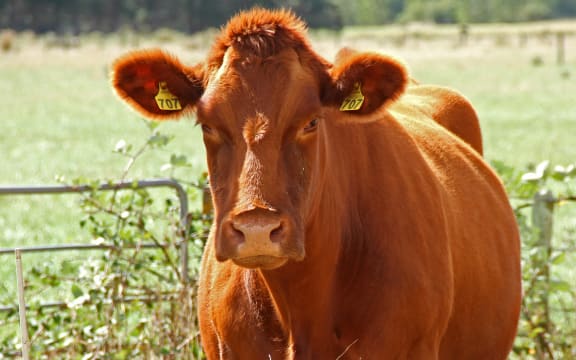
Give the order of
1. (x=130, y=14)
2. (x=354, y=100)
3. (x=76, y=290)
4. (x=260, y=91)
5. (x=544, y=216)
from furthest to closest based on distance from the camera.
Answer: (x=130, y=14) → (x=544, y=216) → (x=76, y=290) → (x=354, y=100) → (x=260, y=91)

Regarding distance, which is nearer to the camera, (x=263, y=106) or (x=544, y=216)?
(x=263, y=106)

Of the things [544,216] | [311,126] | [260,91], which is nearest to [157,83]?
[260,91]

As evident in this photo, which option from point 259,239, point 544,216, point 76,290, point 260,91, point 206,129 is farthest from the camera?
point 544,216

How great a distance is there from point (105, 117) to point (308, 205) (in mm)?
29874

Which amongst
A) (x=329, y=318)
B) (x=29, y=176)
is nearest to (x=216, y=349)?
(x=329, y=318)

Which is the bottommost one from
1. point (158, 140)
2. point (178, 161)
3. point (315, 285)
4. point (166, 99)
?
point (315, 285)

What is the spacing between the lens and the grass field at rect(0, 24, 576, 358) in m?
15.9

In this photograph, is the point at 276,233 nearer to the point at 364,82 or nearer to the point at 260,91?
the point at 260,91

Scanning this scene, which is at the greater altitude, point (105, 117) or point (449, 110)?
point (449, 110)

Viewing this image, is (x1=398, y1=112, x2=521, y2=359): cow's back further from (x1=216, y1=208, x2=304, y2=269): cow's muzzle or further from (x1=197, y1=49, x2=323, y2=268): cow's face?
(x1=216, y1=208, x2=304, y2=269): cow's muzzle

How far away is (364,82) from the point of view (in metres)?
3.93

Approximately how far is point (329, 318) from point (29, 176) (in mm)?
15305

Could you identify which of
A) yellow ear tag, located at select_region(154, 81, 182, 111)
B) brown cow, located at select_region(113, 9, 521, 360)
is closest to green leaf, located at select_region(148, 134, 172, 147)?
brown cow, located at select_region(113, 9, 521, 360)

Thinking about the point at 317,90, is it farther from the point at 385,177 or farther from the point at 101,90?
the point at 101,90
